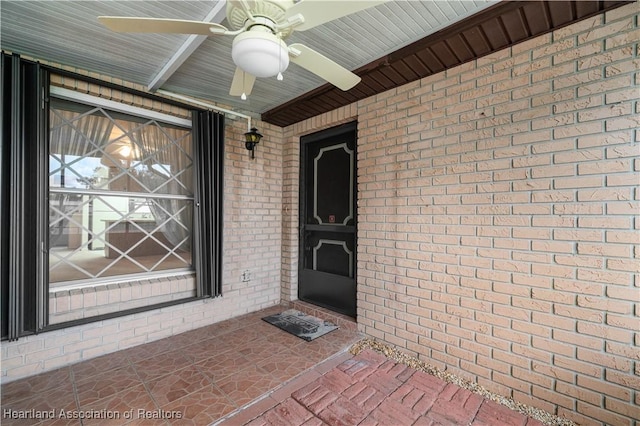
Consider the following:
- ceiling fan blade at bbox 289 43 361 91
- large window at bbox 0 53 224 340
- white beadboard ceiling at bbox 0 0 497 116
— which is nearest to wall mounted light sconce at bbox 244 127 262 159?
large window at bbox 0 53 224 340

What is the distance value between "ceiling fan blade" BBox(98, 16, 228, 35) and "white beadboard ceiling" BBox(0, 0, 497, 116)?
18.8 inches

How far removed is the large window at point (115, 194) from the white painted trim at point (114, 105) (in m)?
0.06

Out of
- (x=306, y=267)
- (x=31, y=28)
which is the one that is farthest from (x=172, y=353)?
(x=31, y=28)

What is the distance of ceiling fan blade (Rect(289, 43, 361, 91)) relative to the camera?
60.2 inches

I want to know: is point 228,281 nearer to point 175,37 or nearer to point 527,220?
point 175,37

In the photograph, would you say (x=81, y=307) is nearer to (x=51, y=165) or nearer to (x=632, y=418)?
(x=51, y=165)

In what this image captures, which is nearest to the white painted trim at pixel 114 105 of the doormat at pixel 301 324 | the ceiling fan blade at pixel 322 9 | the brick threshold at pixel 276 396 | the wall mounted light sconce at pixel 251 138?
the wall mounted light sconce at pixel 251 138

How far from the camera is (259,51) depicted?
1330 mm

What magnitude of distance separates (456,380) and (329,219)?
2104 millimetres

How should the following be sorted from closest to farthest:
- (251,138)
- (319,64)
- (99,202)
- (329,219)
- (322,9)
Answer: (322,9)
(319,64)
(99,202)
(251,138)
(329,219)

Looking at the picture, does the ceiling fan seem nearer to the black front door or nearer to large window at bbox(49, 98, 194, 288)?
large window at bbox(49, 98, 194, 288)

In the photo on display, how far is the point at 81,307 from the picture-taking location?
248 centimetres

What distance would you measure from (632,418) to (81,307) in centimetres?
410

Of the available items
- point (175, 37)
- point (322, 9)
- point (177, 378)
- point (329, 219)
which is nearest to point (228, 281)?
point (177, 378)
